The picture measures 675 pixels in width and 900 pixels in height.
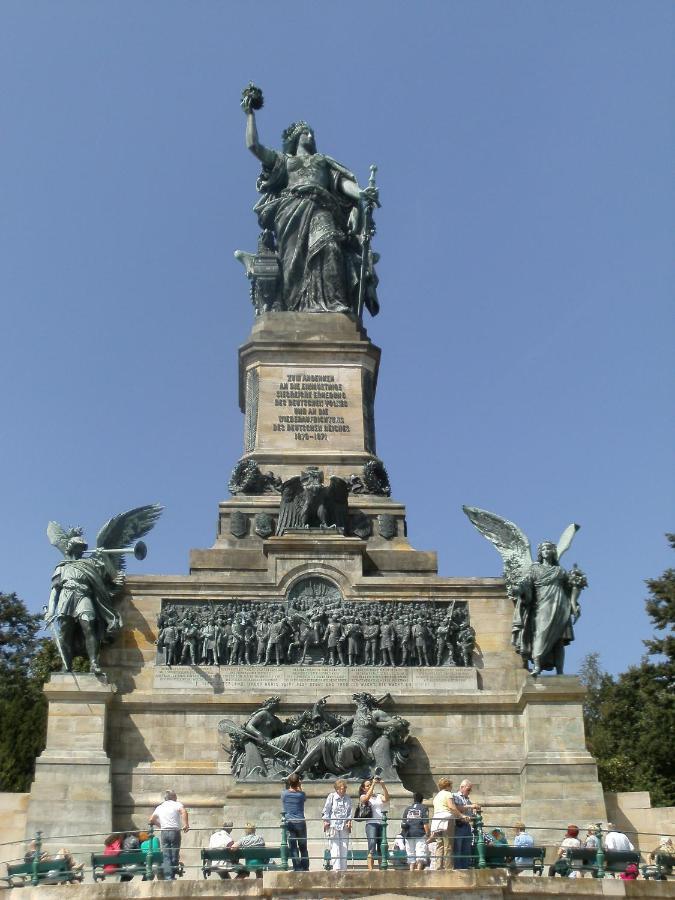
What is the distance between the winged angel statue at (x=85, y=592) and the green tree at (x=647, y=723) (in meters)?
15.8

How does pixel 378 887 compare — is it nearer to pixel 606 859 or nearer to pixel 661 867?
pixel 606 859

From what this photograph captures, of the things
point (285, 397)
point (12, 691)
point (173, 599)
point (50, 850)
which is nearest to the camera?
point (50, 850)

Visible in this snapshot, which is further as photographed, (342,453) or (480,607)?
(342,453)

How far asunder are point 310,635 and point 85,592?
4555 millimetres

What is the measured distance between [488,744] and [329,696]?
3262 mm

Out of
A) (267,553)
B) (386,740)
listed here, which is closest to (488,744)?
(386,740)

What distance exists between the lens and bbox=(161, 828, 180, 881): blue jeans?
18.2 m

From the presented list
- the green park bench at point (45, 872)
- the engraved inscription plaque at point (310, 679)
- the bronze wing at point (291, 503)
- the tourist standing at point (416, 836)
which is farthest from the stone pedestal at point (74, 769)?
the tourist standing at point (416, 836)

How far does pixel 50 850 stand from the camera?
77.3ft

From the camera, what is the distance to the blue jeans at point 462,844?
18062 millimetres

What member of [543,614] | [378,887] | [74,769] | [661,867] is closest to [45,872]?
[378,887]

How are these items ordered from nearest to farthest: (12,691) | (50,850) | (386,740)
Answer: (50,850) < (386,740) < (12,691)

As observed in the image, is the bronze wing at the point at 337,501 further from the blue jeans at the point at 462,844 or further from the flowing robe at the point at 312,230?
the blue jeans at the point at 462,844

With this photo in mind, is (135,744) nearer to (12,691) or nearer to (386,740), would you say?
(386,740)
